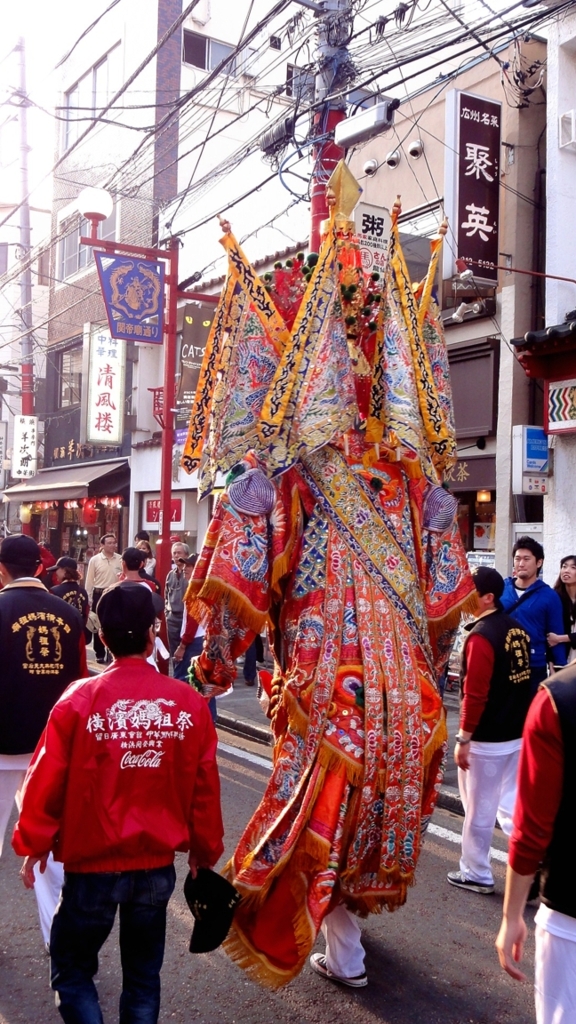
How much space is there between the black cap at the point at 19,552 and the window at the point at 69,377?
19.7 m

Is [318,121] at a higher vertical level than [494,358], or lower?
higher

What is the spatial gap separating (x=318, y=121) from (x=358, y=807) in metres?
7.46

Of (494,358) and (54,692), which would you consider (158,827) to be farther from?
(494,358)

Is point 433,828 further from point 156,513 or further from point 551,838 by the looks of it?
point 156,513

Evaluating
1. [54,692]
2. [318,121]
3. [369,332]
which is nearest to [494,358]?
[318,121]

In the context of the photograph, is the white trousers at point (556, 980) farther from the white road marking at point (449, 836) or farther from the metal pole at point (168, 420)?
the metal pole at point (168, 420)

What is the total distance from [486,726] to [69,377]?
20837 millimetres

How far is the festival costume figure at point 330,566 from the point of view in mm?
3256

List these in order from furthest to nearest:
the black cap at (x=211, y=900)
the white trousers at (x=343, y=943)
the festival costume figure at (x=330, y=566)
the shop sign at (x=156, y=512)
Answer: the shop sign at (x=156, y=512) → the white trousers at (x=343, y=943) → the festival costume figure at (x=330, y=566) → the black cap at (x=211, y=900)

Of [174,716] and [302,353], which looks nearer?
[174,716]

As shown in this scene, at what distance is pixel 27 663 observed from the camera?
12.6 ft

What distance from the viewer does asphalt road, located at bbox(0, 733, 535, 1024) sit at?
3.29m

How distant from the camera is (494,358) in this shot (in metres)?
11.0

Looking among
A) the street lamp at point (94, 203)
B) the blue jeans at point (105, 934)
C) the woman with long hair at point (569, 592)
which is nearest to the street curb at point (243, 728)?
the woman with long hair at point (569, 592)
